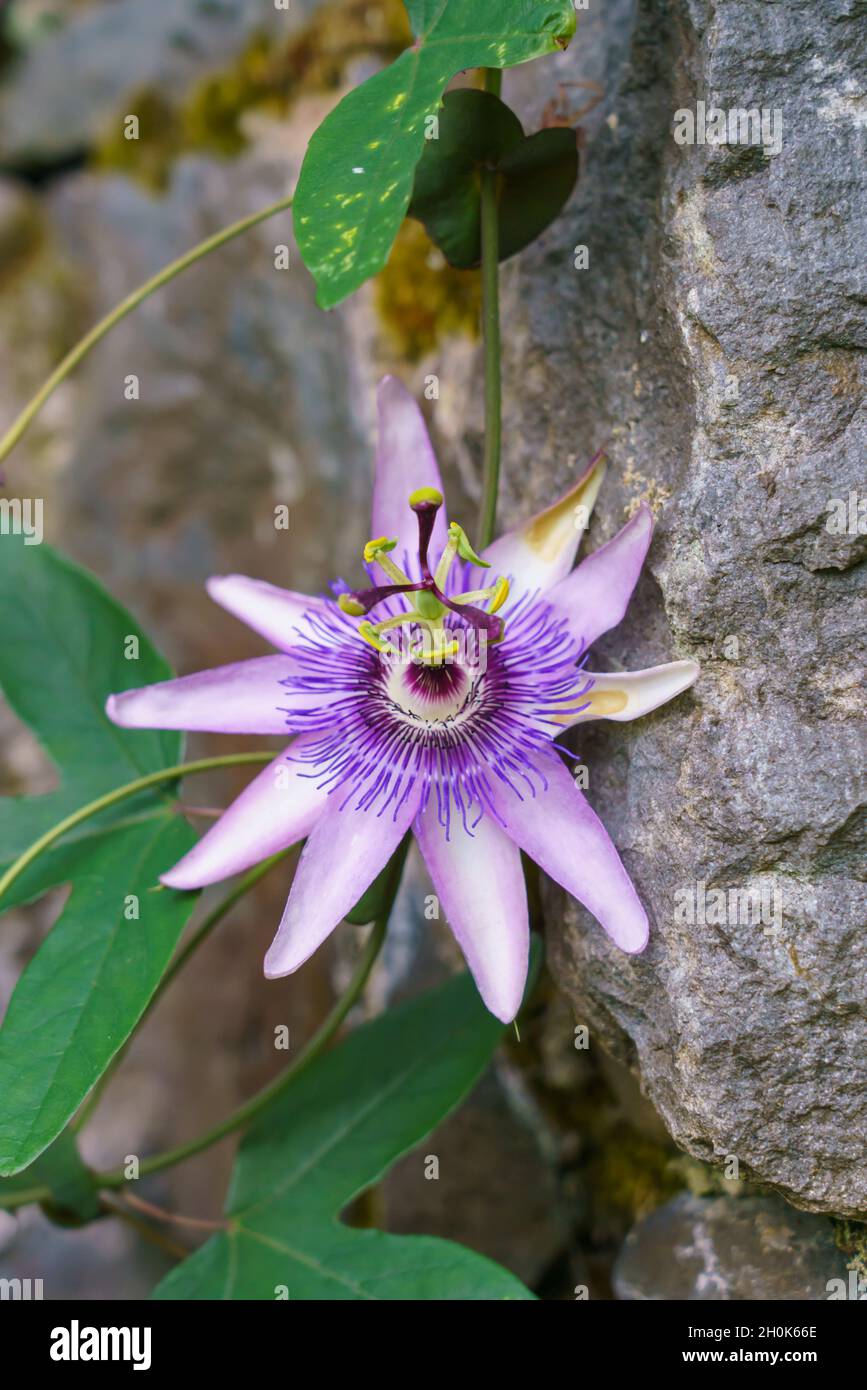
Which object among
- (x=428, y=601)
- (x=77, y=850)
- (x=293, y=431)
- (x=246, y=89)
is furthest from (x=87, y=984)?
(x=246, y=89)

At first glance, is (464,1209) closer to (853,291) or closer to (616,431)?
(616,431)

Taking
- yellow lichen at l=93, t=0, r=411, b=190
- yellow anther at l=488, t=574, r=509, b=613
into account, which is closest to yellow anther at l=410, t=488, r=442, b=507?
yellow anther at l=488, t=574, r=509, b=613

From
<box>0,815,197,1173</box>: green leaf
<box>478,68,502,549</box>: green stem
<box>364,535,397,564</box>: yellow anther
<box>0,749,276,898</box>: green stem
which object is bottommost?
<box>0,815,197,1173</box>: green leaf

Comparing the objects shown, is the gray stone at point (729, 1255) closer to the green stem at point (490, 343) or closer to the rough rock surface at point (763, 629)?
the rough rock surface at point (763, 629)

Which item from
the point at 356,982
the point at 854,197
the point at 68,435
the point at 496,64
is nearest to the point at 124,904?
the point at 356,982

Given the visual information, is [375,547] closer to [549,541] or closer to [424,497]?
[424,497]

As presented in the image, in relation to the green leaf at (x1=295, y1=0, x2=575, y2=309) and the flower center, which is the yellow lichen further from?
the flower center
